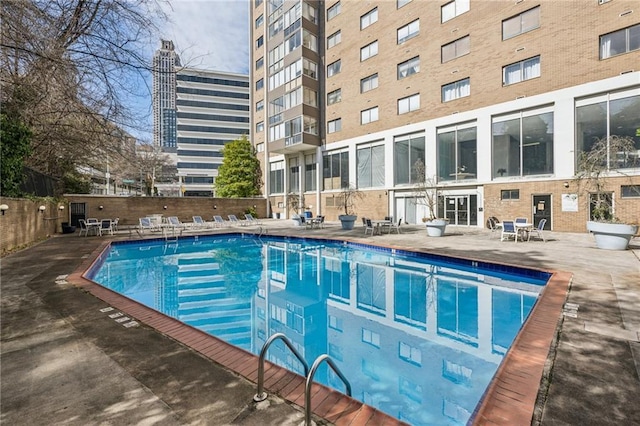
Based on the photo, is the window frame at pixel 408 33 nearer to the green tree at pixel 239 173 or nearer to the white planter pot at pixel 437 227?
the white planter pot at pixel 437 227

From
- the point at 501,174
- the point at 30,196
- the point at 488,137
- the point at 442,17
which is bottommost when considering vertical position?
the point at 30,196

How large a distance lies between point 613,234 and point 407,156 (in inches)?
514

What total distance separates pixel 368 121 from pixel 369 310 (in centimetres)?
2007

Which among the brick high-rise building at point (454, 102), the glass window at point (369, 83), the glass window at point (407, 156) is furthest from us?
the glass window at point (369, 83)

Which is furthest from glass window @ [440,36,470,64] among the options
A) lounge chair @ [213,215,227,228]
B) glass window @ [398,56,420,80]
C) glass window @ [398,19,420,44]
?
lounge chair @ [213,215,227,228]

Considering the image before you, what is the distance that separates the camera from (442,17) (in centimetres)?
1930

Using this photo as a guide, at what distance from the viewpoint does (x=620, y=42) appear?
1349 centimetres

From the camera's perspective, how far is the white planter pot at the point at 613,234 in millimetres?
9492

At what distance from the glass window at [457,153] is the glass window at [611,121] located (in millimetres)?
4953

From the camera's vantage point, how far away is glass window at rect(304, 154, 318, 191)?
2830 cm

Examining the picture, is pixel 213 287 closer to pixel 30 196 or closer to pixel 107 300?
pixel 107 300

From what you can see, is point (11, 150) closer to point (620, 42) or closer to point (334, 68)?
point (334, 68)

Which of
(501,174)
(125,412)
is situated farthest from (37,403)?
(501,174)

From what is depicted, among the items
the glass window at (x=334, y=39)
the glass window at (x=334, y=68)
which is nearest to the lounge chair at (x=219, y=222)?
the glass window at (x=334, y=68)
